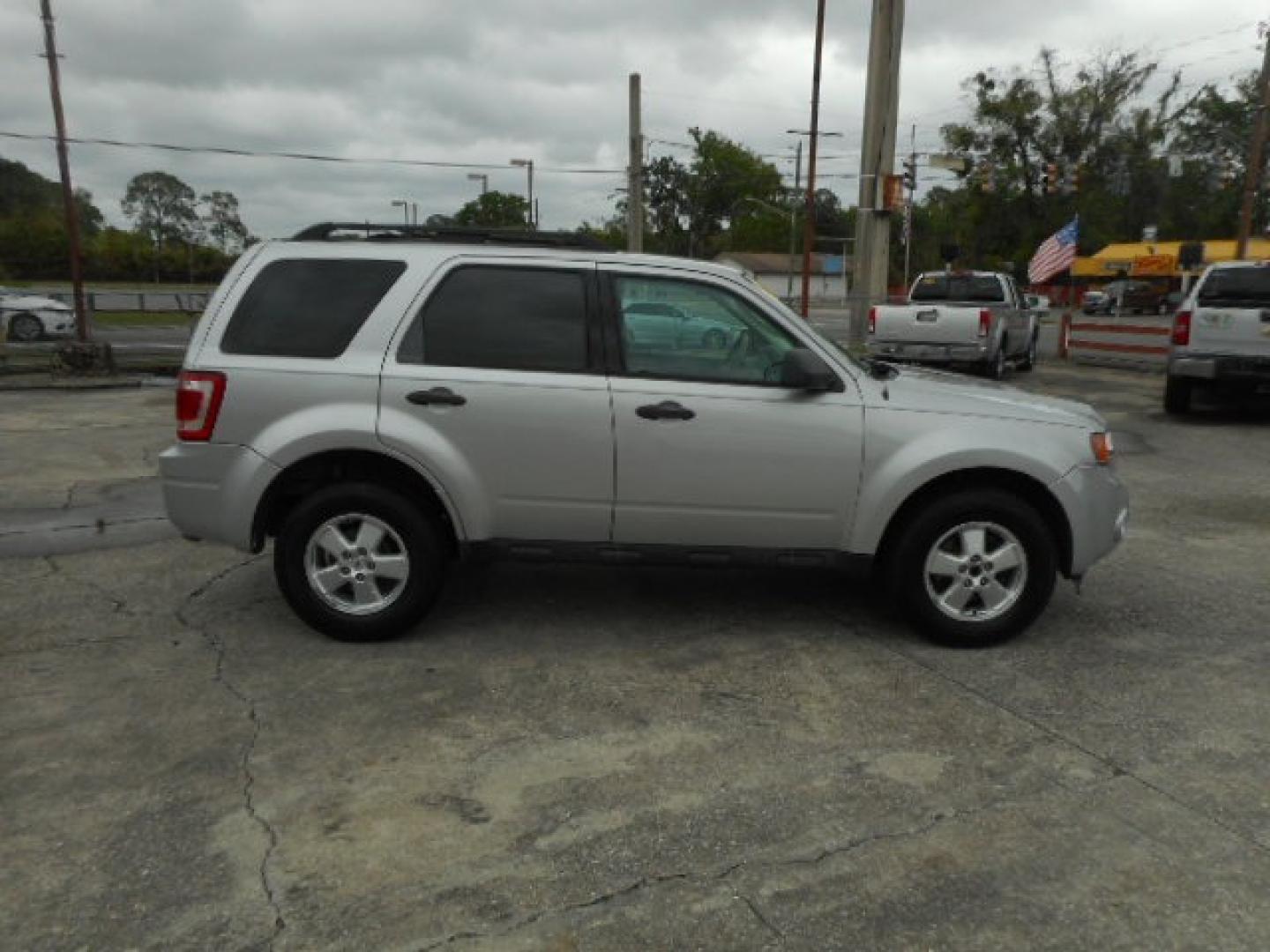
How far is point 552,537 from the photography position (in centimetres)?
452

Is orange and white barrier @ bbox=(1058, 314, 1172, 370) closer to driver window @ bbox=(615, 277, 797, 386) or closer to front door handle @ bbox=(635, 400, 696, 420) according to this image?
driver window @ bbox=(615, 277, 797, 386)

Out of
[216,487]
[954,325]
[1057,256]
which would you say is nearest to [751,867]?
[216,487]

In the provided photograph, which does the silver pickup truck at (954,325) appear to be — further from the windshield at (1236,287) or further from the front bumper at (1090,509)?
the front bumper at (1090,509)

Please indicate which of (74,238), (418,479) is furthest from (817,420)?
(74,238)

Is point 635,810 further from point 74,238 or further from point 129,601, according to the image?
point 74,238

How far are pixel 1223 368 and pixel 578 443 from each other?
977 cm

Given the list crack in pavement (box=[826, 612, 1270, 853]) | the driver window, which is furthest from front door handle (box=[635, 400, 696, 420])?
crack in pavement (box=[826, 612, 1270, 853])

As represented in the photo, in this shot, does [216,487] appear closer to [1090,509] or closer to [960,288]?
[1090,509]

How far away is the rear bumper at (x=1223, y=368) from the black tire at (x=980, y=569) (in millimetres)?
8246

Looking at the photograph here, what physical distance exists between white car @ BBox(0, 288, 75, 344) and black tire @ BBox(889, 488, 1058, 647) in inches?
908

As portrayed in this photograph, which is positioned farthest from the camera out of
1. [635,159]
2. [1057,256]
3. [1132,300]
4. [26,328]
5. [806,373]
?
[1132,300]

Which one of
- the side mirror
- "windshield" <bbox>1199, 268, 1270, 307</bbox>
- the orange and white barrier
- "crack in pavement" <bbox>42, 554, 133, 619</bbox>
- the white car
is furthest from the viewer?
the white car

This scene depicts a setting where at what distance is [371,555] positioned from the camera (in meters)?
4.43

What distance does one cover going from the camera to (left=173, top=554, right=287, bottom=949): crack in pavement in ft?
8.77
